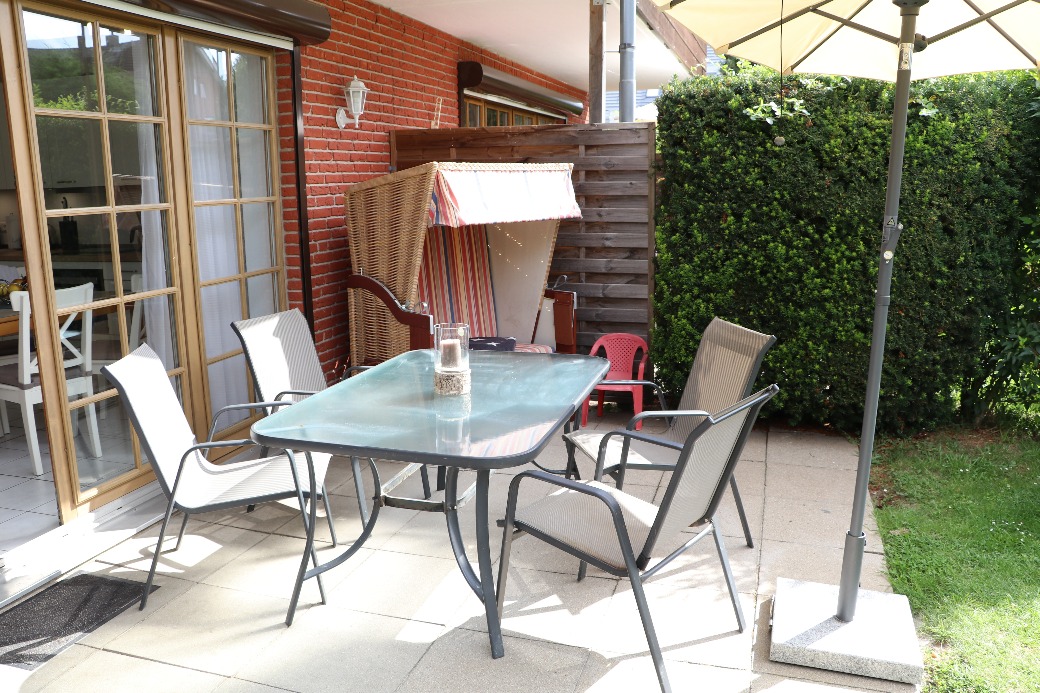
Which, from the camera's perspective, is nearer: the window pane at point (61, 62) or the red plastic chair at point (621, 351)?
the window pane at point (61, 62)

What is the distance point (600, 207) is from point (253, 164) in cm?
225

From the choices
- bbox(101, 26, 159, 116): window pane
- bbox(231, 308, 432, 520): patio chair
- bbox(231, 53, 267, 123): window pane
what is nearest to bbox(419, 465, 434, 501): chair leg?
bbox(231, 308, 432, 520): patio chair

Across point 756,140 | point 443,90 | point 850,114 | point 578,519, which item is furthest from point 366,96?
point 578,519

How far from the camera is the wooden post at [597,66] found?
6.34 m

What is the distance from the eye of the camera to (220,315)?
487cm

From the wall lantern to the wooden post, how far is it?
1653mm

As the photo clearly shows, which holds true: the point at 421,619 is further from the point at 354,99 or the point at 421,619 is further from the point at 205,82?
the point at 354,99

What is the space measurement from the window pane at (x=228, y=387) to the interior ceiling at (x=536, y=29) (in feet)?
9.88

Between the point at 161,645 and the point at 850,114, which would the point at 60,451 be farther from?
the point at 850,114

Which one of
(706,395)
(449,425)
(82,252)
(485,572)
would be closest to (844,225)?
(706,395)

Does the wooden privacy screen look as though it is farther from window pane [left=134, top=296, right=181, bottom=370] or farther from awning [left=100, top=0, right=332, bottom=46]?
window pane [left=134, top=296, right=181, bottom=370]

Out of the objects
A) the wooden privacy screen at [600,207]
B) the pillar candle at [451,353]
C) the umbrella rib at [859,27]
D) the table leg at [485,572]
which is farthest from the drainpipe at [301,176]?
the umbrella rib at [859,27]

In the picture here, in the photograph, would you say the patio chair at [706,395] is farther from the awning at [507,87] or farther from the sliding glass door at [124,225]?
the awning at [507,87]

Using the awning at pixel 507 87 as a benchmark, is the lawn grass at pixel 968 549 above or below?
below
